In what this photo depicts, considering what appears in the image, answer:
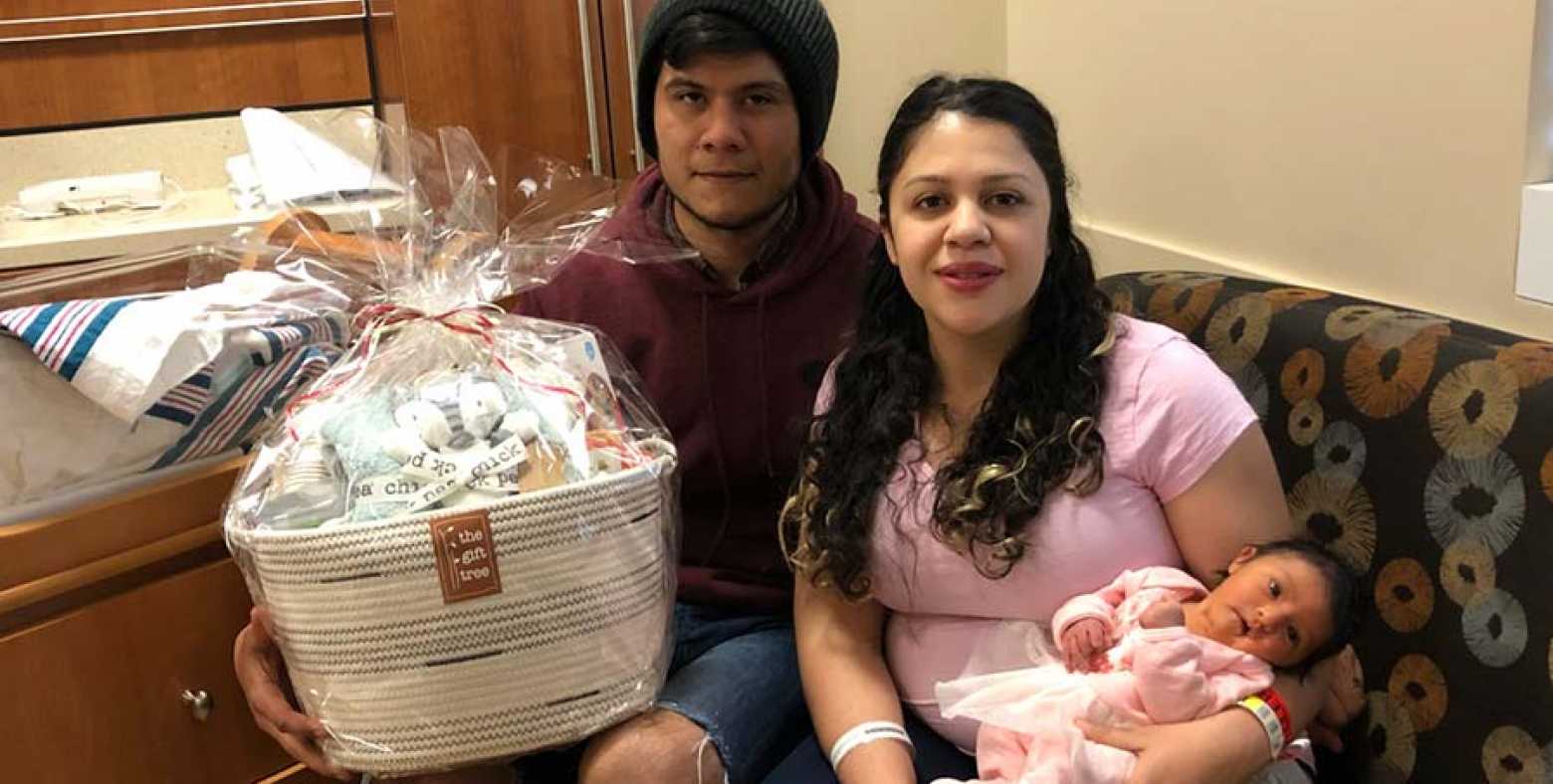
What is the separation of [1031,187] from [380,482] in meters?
0.68

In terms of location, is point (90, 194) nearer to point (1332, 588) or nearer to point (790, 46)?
point (790, 46)

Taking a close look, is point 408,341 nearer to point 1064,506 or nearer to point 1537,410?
point 1064,506

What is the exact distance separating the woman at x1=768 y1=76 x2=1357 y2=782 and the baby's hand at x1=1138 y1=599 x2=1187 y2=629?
3.0 inches

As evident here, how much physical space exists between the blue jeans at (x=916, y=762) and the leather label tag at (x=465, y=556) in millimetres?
455

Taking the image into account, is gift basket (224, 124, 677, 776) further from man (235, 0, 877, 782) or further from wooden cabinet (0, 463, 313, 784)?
man (235, 0, 877, 782)

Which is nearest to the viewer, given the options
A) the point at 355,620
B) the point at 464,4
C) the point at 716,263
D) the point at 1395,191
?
the point at 355,620

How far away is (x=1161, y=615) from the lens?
1163mm

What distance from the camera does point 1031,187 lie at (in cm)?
125

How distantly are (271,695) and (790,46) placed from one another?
913 millimetres

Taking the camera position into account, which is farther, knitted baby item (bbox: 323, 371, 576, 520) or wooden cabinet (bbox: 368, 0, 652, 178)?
wooden cabinet (bbox: 368, 0, 652, 178)

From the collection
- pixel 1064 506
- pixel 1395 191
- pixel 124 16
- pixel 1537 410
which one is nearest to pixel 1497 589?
pixel 1537 410

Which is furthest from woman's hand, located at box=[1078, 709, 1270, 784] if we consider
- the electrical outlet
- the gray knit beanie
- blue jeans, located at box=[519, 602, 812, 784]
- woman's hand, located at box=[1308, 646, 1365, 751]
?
the electrical outlet

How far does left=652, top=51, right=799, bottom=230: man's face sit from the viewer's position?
1.49 meters

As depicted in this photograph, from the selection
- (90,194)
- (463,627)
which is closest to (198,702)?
(463,627)
